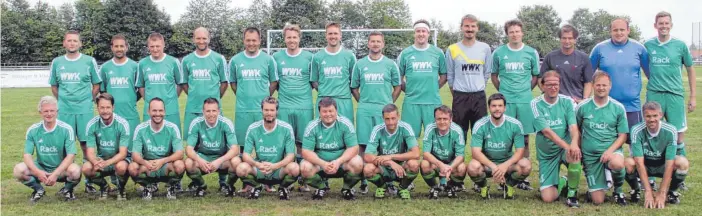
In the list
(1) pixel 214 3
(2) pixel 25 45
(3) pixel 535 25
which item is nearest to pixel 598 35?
(3) pixel 535 25

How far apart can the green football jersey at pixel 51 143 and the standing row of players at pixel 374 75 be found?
67 cm

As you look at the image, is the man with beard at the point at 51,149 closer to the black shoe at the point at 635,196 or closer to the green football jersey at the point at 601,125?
the green football jersey at the point at 601,125

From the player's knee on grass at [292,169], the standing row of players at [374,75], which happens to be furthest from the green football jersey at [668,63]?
the player's knee on grass at [292,169]

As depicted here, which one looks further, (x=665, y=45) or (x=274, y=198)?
(x=665, y=45)

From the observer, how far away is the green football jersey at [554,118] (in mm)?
5566

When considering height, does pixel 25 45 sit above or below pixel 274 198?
above

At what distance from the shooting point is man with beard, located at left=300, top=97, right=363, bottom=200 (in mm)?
5625

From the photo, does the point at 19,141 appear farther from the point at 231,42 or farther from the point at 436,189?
the point at 231,42

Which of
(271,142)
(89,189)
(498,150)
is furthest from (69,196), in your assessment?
(498,150)

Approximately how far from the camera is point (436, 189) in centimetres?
574

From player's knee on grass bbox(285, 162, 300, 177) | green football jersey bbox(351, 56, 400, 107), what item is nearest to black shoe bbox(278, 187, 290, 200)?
player's knee on grass bbox(285, 162, 300, 177)

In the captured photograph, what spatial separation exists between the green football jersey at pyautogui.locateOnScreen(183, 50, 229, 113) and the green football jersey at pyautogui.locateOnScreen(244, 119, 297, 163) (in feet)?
2.96

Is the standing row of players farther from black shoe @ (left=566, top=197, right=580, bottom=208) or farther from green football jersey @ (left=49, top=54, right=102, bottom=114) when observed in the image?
black shoe @ (left=566, top=197, right=580, bottom=208)

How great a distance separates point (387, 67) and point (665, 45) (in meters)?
2.72
